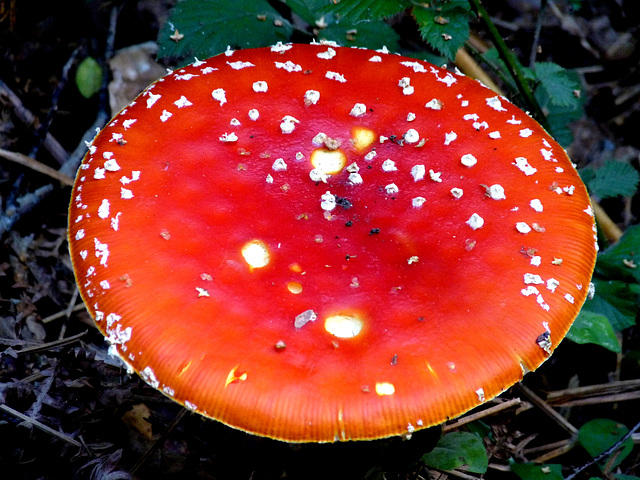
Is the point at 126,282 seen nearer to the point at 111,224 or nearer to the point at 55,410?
the point at 111,224

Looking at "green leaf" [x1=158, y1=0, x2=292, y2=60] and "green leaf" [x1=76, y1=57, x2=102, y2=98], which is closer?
"green leaf" [x1=158, y1=0, x2=292, y2=60]

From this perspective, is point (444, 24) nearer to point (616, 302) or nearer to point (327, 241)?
point (327, 241)

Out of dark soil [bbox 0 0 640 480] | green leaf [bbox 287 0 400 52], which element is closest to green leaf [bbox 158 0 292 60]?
green leaf [bbox 287 0 400 52]

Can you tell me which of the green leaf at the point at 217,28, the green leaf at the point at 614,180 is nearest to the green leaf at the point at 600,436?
the green leaf at the point at 614,180

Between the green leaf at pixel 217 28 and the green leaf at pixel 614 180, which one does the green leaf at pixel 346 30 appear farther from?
the green leaf at pixel 614 180

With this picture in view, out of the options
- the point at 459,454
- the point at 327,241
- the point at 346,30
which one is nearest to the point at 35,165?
the point at 346,30

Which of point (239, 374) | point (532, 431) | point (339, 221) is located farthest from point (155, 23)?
point (532, 431)

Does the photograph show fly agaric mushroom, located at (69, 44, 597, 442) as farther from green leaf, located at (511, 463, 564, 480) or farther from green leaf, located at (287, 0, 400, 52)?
green leaf, located at (511, 463, 564, 480)
